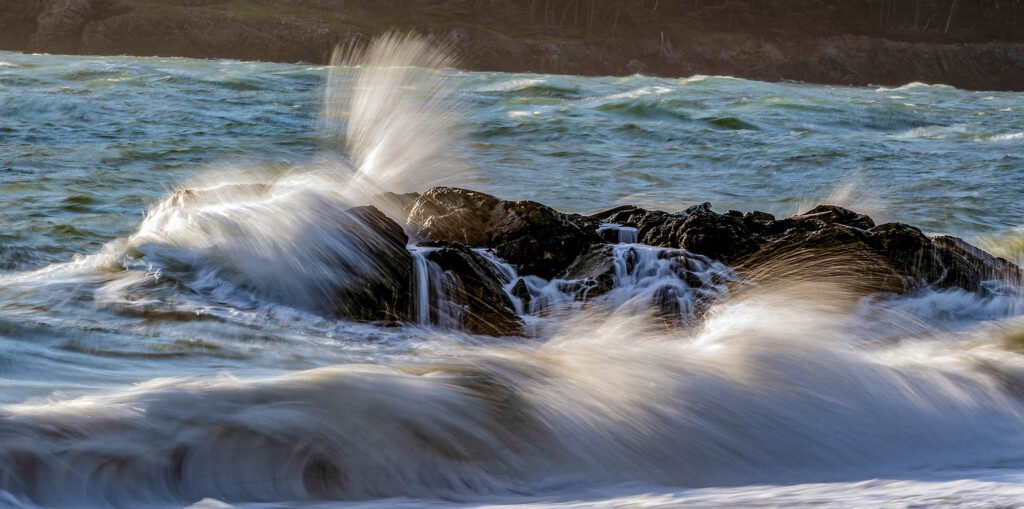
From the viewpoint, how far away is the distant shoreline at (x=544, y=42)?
177 ft

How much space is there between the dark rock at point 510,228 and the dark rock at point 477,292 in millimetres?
252

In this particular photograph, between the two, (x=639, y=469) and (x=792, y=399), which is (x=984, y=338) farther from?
(x=639, y=469)

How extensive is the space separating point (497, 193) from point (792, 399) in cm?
580

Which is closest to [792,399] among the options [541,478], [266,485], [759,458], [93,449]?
[759,458]

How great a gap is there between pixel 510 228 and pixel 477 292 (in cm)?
63

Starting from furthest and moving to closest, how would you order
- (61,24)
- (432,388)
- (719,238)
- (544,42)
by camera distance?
1. (544,42)
2. (61,24)
3. (719,238)
4. (432,388)

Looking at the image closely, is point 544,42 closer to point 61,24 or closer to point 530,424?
point 61,24

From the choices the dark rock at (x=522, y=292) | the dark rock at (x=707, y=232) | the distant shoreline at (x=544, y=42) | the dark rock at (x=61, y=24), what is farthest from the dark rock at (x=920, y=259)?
the dark rock at (x=61, y=24)

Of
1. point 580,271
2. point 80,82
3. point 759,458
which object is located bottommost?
point 759,458

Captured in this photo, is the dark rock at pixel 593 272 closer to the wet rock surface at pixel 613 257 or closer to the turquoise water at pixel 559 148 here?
the wet rock surface at pixel 613 257

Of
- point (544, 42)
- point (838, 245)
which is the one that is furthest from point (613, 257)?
point (544, 42)

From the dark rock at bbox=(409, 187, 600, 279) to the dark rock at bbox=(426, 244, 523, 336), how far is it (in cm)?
25

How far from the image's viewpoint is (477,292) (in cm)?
576

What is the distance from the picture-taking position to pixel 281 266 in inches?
235
